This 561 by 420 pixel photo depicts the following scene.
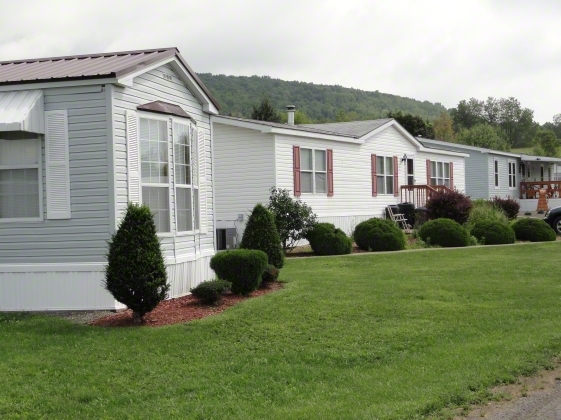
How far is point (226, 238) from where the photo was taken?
69.2 ft

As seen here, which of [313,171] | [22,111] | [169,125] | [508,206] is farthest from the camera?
[508,206]

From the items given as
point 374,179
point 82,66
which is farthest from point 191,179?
point 374,179

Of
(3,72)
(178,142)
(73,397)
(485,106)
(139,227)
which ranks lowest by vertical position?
(73,397)

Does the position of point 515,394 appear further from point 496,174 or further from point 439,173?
point 496,174

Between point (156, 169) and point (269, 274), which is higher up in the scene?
point (156, 169)

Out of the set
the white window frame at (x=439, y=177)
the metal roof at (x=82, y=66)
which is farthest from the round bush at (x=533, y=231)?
the metal roof at (x=82, y=66)

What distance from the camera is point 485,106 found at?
330ft

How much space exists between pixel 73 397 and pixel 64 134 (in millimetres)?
5151

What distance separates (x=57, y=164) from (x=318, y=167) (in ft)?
44.3

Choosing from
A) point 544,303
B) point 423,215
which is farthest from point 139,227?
point 423,215

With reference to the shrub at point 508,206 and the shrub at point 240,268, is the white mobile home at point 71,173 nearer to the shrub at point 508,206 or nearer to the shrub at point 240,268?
the shrub at point 240,268

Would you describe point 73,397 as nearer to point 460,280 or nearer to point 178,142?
point 178,142

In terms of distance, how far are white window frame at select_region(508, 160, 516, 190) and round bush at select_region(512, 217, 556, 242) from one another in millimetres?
20391

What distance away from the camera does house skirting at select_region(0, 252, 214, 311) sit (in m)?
10.8
